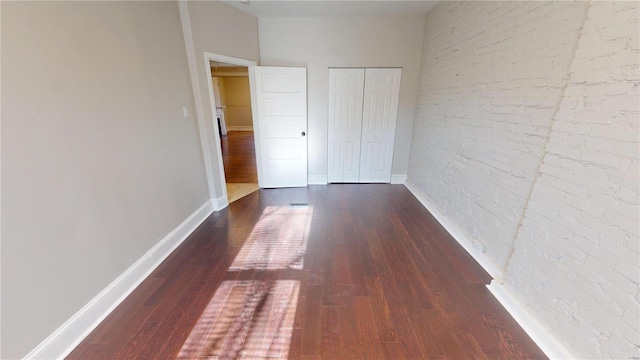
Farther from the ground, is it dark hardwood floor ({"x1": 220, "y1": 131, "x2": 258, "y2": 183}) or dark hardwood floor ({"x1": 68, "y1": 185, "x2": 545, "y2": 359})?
dark hardwood floor ({"x1": 220, "y1": 131, "x2": 258, "y2": 183})

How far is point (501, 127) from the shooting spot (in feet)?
6.91

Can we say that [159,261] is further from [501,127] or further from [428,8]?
[428,8]

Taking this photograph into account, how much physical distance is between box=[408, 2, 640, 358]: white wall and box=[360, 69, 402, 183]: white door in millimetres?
1499

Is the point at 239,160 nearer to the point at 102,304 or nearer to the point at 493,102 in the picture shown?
the point at 102,304

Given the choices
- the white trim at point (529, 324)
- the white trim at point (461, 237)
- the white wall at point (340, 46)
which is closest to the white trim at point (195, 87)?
the white wall at point (340, 46)

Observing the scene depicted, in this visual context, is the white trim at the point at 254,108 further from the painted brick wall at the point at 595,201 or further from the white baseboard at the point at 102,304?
the painted brick wall at the point at 595,201

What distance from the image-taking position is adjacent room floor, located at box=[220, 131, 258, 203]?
4.29 metres

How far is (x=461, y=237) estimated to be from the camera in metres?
2.69

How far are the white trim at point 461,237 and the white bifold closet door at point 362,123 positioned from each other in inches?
38.0

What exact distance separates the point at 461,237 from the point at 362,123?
2.44m

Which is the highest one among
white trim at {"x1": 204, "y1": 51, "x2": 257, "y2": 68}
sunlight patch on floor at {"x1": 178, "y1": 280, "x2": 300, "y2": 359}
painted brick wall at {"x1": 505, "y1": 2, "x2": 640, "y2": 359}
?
white trim at {"x1": 204, "y1": 51, "x2": 257, "y2": 68}

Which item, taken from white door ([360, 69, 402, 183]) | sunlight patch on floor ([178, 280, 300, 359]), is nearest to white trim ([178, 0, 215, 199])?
sunlight patch on floor ([178, 280, 300, 359])

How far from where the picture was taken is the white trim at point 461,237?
2.19 m

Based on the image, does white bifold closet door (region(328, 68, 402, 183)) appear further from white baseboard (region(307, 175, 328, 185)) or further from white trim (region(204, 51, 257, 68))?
white trim (region(204, 51, 257, 68))
